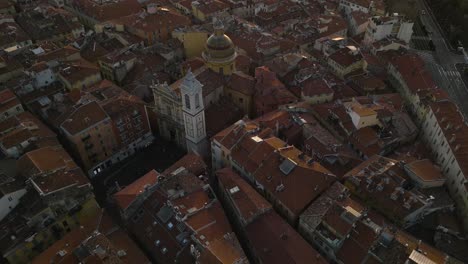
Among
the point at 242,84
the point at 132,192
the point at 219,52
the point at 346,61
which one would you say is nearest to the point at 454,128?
the point at 346,61

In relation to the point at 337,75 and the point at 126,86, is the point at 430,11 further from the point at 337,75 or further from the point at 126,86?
the point at 126,86

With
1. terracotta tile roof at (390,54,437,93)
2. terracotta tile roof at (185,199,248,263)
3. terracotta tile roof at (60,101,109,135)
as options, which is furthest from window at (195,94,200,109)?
terracotta tile roof at (390,54,437,93)

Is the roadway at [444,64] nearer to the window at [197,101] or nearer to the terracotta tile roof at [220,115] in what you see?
the terracotta tile roof at [220,115]

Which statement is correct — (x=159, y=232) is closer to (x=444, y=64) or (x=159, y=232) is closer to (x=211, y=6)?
(x=211, y=6)

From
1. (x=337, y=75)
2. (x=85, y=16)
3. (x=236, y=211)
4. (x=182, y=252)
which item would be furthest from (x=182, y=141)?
(x=85, y=16)

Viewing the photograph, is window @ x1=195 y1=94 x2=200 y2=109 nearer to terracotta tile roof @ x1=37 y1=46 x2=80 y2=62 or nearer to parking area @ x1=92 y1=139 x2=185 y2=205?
parking area @ x1=92 y1=139 x2=185 y2=205

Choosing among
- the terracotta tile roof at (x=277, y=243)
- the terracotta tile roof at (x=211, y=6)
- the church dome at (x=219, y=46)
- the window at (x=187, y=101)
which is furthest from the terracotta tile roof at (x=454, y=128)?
the terracotta tile roof at (x=211, y=6)
